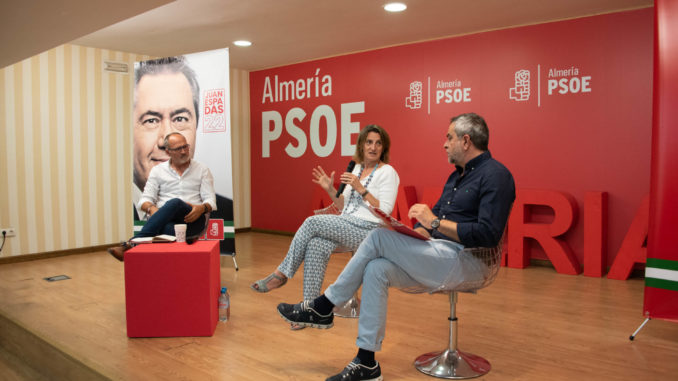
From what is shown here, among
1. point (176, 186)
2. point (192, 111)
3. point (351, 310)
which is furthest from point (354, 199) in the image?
point (192, 111)

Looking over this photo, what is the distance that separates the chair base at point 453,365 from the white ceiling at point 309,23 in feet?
9.18

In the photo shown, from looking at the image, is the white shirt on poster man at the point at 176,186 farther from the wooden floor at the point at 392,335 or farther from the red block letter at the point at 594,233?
the red block letter at the point at 594,233

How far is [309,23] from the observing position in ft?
16.6

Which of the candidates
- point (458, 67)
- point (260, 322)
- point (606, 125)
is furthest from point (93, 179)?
point (606, 125)

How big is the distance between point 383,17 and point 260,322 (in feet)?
9.88

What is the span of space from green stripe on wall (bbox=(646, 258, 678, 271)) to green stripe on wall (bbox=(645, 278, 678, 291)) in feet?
0.23

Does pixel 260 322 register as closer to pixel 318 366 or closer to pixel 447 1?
pixel 318 366

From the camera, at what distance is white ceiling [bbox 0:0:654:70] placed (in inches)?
175

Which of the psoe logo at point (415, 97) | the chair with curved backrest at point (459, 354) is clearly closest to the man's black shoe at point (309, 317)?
the chair with curved backrest at point (459, 354)

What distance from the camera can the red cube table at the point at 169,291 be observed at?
2.95 meters

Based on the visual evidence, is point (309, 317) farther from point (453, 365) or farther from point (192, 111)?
point (192, 111)

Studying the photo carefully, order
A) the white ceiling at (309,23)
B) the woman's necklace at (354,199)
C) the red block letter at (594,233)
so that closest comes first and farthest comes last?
the woman's necklace at (354,199) → the white ceiling at (309,23) → the red block letter at (594,233)

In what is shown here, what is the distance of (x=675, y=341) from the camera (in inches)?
114

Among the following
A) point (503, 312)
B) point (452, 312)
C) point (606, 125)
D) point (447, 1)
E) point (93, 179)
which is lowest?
point (503, 312)
